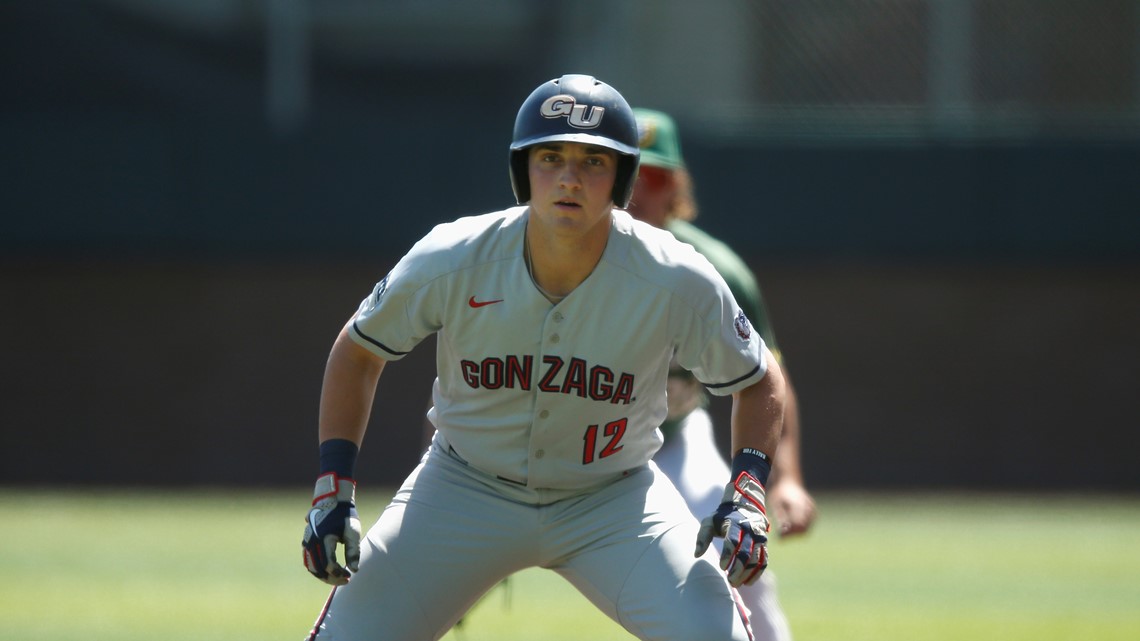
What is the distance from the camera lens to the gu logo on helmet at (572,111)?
4.78 m

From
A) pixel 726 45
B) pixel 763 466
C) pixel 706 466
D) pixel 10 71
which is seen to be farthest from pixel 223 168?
pixel 763 466

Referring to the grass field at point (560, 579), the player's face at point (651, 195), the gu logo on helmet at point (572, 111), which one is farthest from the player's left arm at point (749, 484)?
the grass field at point (560, 579)

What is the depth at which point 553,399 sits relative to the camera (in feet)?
16.2

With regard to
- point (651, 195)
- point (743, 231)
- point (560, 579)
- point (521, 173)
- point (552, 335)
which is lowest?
point (560, 579)

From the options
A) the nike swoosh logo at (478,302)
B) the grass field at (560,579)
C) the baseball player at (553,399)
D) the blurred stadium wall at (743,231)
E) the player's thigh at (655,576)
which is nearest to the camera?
the player's thigh at (655,576)

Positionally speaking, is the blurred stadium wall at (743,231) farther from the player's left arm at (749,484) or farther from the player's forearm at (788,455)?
the player's left arm at (749,484)

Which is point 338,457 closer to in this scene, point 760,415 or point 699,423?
point 760,415

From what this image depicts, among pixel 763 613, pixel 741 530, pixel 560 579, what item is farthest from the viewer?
pixel 560 579

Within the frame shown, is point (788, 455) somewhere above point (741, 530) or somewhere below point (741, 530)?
below

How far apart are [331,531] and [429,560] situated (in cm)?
32

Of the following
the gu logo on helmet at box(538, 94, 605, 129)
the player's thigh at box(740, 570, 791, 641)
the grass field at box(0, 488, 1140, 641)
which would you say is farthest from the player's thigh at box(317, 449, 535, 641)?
the grass field at box(0, 488, 1140, 641)

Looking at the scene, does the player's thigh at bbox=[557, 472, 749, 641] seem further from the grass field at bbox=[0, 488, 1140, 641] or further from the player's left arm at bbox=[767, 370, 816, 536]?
the grass field at bbox=[0, 488, 1140, 641]

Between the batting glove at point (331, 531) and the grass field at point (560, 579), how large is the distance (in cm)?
327

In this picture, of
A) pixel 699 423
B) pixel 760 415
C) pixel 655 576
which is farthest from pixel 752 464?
pixel 699 423
